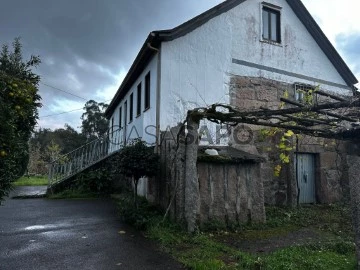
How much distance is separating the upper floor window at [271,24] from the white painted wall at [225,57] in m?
0.19

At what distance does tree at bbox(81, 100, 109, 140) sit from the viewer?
37.1 m

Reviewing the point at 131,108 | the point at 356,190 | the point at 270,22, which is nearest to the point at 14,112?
the point at 356,190

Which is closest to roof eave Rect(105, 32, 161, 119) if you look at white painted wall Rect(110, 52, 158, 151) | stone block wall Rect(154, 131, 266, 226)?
white painted wall Rect(110, 52, 158, 151)

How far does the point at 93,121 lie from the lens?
37625 millimetres

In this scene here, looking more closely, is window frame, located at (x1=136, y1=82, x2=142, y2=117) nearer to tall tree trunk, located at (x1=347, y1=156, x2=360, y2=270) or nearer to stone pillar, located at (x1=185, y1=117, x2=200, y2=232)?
stone pillar, located at (x1=185, y1=117, x2=200, y2=232)

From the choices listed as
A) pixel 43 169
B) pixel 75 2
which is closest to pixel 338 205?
pixel 75 2

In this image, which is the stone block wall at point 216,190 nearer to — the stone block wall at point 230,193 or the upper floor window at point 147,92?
the stone block wall at point 230,193

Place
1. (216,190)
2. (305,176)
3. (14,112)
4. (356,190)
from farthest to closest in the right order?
(305,176) < (216,190) < (356,190) < (14,112)

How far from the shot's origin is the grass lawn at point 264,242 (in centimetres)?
439

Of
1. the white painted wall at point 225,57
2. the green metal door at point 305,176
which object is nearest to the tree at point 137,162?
the white painted wall at point 225,57

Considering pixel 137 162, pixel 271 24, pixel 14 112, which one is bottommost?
pixel 137 162

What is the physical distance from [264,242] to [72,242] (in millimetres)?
3674

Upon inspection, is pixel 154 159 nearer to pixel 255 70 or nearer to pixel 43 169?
pixel 255 70

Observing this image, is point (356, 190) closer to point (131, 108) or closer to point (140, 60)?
point (140, 60)
